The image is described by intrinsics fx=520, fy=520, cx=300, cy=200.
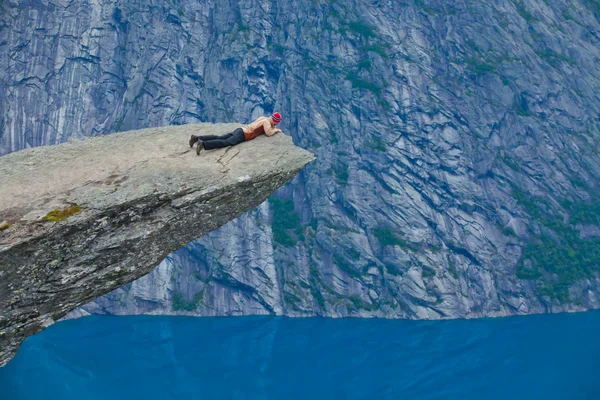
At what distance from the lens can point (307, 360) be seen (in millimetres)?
52594

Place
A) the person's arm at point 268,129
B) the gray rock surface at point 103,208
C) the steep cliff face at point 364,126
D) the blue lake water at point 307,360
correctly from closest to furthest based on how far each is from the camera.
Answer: the gray rock surface at point 103,208, the person's arm at point 268,129, the blue lake water at point 307,360, the steep cliff face at point 364,126

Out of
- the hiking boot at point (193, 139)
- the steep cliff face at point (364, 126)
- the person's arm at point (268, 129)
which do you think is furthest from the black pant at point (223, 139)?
the steep cliff face at point (364, 126)

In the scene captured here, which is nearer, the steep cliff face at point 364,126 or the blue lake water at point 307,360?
the blue lake water at point 307,360

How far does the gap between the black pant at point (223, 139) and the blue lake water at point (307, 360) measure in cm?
3053

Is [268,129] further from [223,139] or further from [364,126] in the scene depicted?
[364,126]

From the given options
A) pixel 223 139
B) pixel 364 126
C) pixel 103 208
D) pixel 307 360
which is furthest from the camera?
pixel 364 126

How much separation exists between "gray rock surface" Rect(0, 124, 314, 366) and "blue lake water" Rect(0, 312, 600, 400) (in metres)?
31.0

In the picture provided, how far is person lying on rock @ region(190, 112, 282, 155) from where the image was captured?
1540 centimetres

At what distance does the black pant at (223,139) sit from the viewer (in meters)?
15.4

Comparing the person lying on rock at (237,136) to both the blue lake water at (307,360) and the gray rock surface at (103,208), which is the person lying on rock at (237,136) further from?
the blue lake water at (307,360)

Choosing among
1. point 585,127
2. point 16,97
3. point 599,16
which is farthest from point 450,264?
point 16,97

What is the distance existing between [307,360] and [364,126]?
50.2 meters

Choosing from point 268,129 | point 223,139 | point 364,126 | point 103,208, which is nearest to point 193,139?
point 223,139

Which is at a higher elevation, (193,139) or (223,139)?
(223,139)
